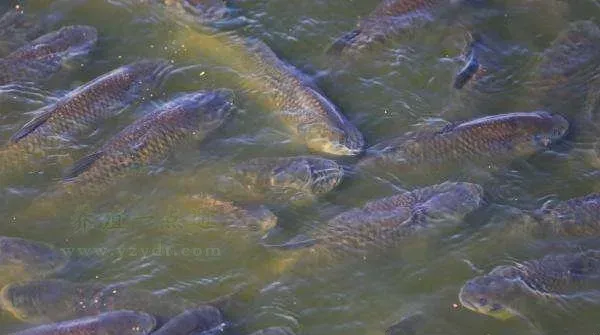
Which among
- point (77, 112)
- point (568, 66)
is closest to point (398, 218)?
point (568, 66)

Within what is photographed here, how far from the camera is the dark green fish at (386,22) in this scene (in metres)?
6.93

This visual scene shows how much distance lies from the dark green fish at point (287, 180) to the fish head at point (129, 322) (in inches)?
48.4

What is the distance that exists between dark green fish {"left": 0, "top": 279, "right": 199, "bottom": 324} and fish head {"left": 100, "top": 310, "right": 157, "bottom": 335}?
12 cm

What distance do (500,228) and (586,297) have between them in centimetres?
75

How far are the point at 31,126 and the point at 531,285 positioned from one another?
3870mm

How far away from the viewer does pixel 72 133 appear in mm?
6258

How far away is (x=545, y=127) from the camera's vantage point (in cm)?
615

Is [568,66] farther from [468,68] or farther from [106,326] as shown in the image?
[106,326]

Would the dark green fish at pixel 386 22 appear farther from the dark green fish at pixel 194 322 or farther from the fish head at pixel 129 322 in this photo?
the fish head at pixel 129 322

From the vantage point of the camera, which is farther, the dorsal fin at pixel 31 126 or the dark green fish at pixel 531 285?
the dorsal fin at pixel 31 126

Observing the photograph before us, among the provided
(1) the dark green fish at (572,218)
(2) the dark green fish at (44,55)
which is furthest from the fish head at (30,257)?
(1) the dark green fish at (572,218)

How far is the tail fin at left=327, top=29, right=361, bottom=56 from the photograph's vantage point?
6.95 metres

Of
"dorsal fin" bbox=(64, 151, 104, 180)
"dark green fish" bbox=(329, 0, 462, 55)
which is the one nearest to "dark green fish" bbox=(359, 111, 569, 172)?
"dark green fish" bbox=(329, 0, 462, 55)

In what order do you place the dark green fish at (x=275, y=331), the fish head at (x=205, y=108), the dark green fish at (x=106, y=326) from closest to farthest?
the dark green fish at (x=106, y=326) < the dark green fish at (x=275, y=331) < the fish head at (x=205, y=108)
